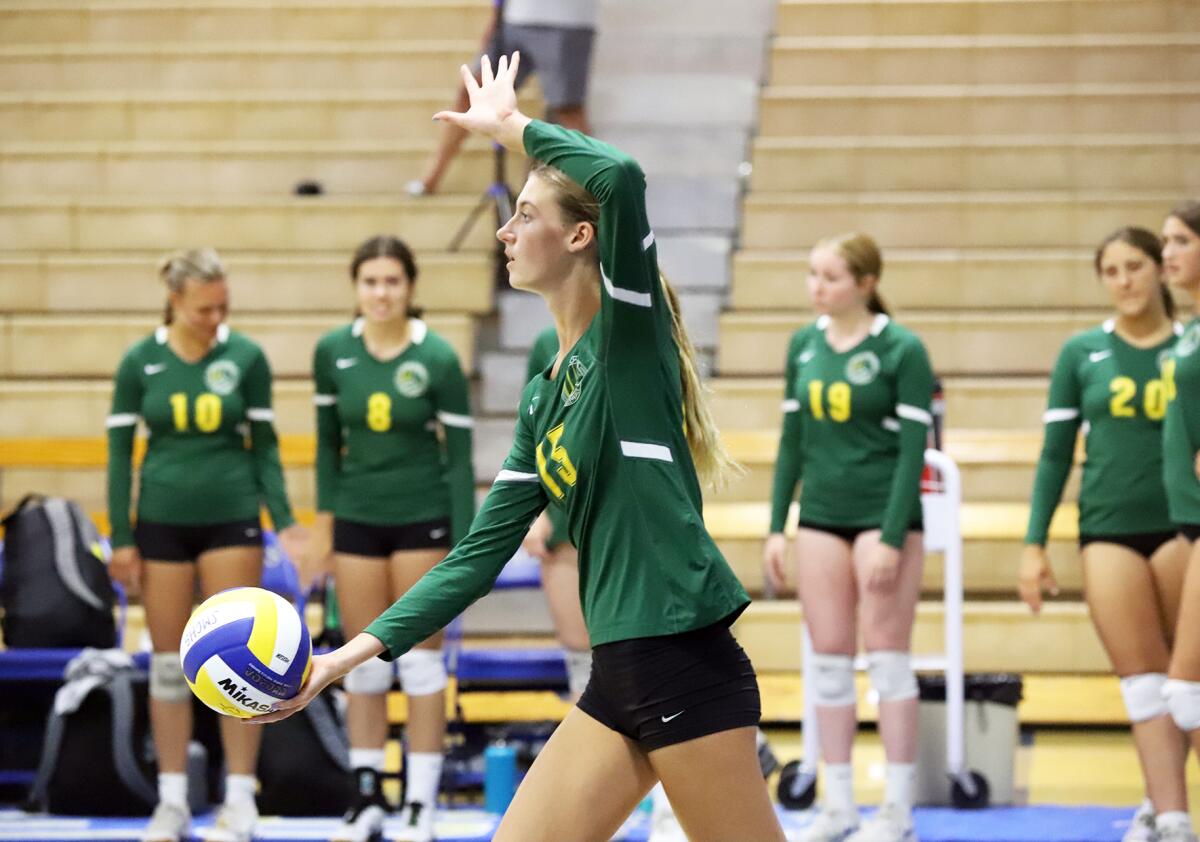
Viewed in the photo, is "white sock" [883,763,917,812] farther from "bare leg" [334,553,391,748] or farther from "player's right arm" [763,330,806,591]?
"bare leg" [334,553,391,748]

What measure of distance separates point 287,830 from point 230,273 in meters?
3.48

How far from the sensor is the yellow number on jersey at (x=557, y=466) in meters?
2.58

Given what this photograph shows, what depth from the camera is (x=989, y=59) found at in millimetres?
9195

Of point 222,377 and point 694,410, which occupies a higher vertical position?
point 694,410

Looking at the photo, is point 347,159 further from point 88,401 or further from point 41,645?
point 41,645

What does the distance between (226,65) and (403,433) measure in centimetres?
493

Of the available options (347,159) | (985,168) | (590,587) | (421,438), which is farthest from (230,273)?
(590,587)

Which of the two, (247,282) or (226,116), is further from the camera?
(226,116)

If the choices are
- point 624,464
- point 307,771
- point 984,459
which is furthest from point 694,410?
point 984,459

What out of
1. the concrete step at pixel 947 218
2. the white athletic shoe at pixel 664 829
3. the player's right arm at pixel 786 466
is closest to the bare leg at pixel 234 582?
the white athletic shoe at pixel 664 829

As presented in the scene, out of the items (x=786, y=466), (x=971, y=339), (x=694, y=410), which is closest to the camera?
(x=694, y=410)

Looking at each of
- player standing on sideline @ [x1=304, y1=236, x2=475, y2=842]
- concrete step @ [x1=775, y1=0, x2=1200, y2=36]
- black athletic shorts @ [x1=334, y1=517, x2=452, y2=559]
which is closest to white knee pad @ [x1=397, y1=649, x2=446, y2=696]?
player standing on sideline @ [x1=304, y1=236, x2=475, y2=842]

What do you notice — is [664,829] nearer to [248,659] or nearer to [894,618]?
[894,618]

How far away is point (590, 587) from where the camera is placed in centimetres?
258
